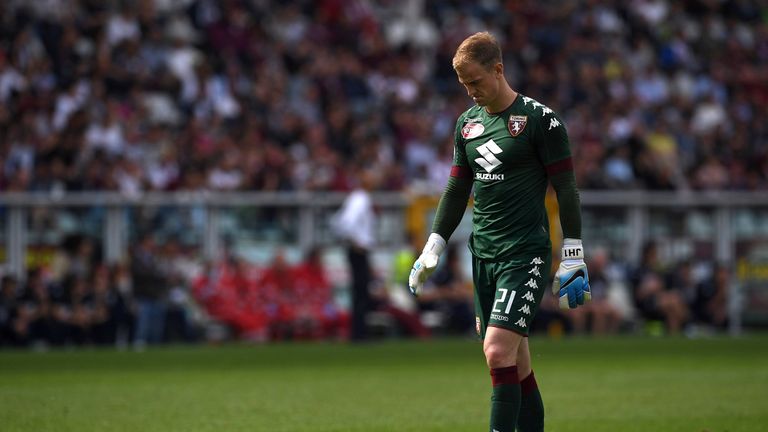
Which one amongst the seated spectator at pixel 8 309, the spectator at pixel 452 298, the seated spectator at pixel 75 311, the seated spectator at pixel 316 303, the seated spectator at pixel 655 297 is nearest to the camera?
the seated spectator at pixel 8 309

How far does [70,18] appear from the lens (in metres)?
22.1

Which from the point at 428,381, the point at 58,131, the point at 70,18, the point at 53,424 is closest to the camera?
the point at 53,424

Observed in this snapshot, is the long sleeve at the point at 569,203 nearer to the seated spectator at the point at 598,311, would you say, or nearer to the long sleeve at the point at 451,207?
the long sleeve at the point at 451,207

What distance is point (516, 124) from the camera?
7.11m

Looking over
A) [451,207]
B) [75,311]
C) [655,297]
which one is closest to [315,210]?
[75,311]

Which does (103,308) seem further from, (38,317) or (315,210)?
(315,210)

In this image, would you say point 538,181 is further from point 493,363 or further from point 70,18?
point 70,18

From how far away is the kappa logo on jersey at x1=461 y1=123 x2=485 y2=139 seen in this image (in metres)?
7.27

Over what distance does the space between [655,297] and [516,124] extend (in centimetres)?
1571

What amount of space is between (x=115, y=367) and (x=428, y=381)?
12.7 ft

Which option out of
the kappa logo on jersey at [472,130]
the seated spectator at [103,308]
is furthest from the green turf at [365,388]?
the kappa logo on jersey at [472,130]

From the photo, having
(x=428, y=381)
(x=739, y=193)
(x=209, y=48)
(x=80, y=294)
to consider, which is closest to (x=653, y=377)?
(x=428, y=381)

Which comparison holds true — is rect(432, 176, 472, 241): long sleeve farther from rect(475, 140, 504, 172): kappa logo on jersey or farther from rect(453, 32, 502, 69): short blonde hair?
rect(453, 32, 502, 69): short blonde hair

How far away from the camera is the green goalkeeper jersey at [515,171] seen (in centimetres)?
708
